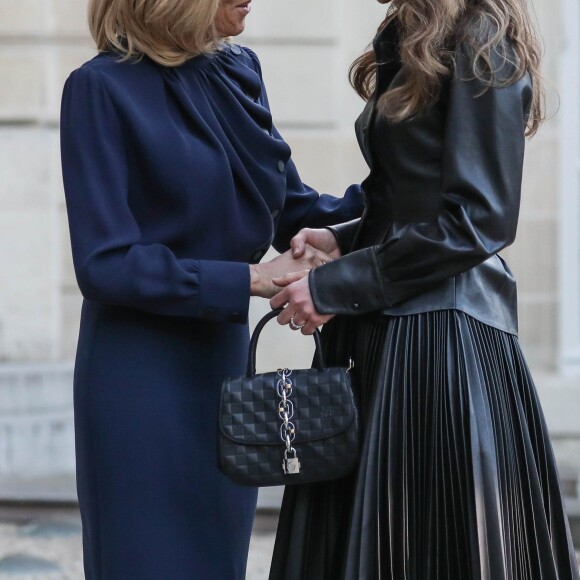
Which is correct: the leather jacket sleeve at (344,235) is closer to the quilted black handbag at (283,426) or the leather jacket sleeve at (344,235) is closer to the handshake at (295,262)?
the handshake at (295,262)

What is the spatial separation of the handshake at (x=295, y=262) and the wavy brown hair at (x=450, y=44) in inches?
15.3

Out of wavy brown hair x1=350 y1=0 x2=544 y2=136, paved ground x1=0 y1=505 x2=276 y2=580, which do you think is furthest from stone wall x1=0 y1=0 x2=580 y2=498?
wavy brown hair x1=350 y1=0 x2=544 y2=136

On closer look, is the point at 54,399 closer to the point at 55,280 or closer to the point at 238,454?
the point at 55,280

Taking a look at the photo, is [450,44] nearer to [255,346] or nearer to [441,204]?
[441,204]

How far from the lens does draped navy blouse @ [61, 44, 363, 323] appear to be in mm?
2207

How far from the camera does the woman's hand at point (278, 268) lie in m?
2.32

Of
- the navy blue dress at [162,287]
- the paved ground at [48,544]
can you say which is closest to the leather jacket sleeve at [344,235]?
the navy blue dress at [162,287]

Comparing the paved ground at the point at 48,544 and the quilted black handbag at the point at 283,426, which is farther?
the paved ground at the point at 48,544

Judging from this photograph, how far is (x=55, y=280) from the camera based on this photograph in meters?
5.61

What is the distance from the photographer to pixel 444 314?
2240 millimetres

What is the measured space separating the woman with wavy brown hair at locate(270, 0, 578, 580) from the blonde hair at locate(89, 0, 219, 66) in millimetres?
356

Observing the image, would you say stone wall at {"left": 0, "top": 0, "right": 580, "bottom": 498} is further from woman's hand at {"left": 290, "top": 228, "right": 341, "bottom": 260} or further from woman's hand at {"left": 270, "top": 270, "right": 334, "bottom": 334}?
woman's hand at {"left": 270, "top": 270, "right": 334, "bottom": 334}

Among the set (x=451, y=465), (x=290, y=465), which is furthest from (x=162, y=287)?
(x=451, y=465)

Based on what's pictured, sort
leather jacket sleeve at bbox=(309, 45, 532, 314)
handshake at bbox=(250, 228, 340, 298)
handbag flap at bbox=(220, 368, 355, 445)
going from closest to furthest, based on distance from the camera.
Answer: leather jacket sleeve at bbox=(309, 45, 532, 314)
handbag flap at bbox=(220, 368, 355, 445)
handshake at bbox=(250, 228, 340, 298)
